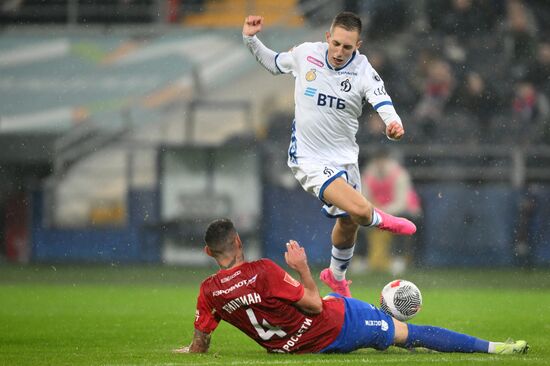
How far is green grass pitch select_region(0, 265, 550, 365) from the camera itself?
8336 mm

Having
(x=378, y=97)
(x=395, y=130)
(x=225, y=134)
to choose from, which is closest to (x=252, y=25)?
(x=378, y=97)

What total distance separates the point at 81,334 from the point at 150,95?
431 inches

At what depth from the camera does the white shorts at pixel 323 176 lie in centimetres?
985

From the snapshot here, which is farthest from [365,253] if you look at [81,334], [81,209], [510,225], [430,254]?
[81,334]

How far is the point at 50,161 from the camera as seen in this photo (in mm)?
20672

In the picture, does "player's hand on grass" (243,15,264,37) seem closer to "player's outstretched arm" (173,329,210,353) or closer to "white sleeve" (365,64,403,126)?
"white sleeve" (365,64,403,126)

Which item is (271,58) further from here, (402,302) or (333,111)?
(402,302)

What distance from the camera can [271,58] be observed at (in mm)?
10219

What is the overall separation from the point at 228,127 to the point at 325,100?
10.6m

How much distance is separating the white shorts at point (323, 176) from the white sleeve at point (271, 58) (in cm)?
83

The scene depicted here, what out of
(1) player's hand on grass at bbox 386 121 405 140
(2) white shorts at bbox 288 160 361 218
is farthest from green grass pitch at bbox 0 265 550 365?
(1) player's hand on grass at bbox 386 121 405 140

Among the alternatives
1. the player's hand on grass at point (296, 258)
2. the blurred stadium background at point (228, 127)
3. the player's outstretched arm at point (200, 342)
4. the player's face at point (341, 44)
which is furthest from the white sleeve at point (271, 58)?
the blurred stadium background at point (228, 127)

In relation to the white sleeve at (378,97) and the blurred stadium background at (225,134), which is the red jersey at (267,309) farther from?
the blurred stadium background at (225,134)

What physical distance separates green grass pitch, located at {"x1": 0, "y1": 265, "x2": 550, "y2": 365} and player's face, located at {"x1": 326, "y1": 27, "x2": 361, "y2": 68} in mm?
2475
